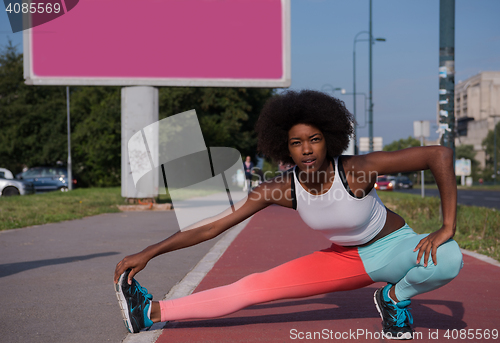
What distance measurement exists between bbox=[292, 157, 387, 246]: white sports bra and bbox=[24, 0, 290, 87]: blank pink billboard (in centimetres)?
1236

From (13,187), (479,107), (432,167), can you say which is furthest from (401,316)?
(479,107)

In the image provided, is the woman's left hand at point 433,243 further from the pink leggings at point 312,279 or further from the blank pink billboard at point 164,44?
the blank pink billboard at point 164,44

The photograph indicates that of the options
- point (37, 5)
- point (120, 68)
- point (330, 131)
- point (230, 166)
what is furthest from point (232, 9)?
point (230, 166)

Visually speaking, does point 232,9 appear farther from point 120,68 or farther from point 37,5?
point 37,5

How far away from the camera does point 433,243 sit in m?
3.08

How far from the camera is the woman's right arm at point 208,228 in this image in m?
3.34

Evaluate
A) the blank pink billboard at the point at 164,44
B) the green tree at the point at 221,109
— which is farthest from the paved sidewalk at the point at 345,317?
the green tree at the point at 221,109

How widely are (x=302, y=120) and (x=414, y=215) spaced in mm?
9110

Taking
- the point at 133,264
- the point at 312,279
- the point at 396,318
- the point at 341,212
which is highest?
the point at 341,212

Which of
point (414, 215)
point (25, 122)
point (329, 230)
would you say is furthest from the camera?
point (25, 122)

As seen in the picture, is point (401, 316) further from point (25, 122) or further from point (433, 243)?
point (25, 122)

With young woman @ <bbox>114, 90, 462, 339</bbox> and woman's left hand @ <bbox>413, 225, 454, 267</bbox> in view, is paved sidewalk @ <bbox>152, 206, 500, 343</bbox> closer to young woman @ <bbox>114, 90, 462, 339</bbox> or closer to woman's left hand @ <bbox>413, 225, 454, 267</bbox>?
young woman @ <bbox>114, 90, 462, 339</bbox>

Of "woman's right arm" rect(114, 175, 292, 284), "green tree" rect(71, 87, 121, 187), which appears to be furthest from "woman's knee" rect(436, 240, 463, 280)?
"green tree" rect(71, 87, 121, 187)

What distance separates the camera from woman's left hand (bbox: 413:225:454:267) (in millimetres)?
3068
